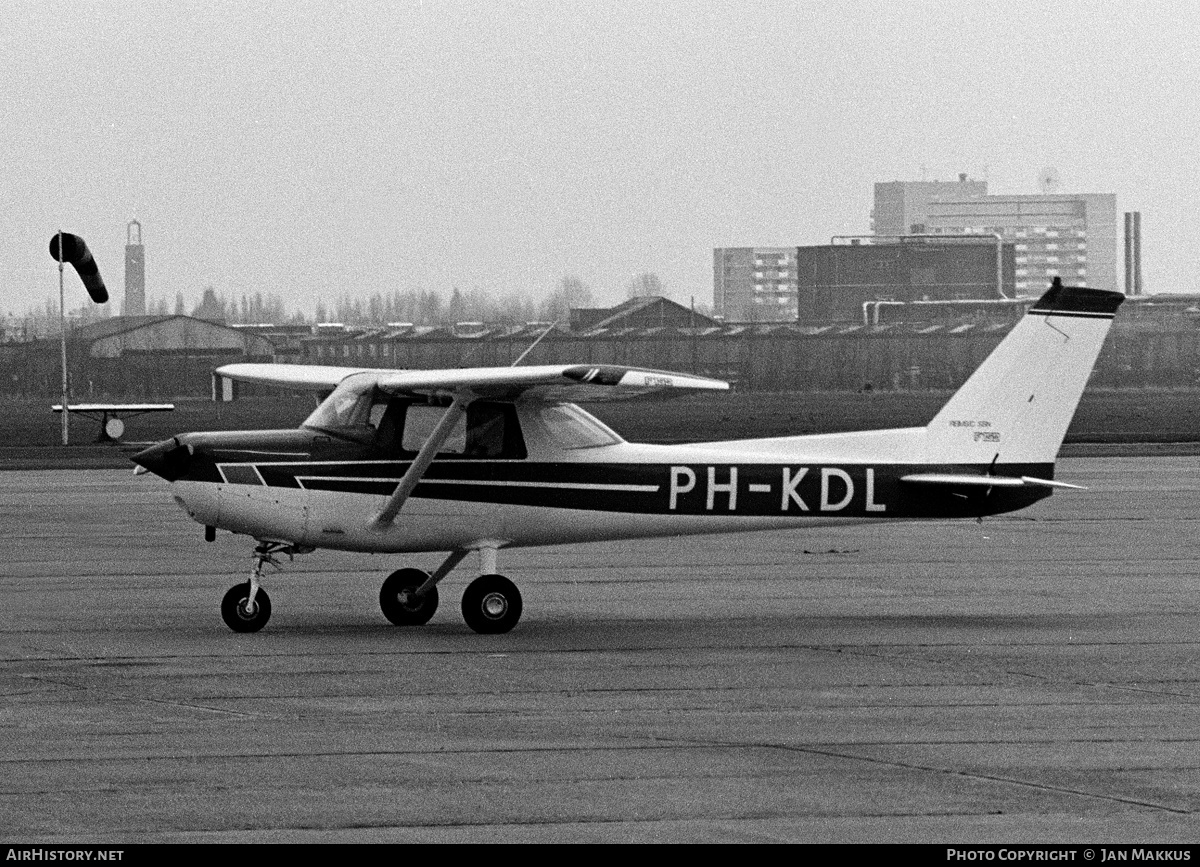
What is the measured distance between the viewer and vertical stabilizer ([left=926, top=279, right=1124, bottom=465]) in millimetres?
15344

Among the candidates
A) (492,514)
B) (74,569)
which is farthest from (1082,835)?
(74,569)

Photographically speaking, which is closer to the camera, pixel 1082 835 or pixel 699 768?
pixel 1082 835

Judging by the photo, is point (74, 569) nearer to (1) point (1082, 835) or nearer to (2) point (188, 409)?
(1) point (1082, 835)

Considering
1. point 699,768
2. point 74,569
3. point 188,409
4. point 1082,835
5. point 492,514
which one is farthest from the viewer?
point 188,409

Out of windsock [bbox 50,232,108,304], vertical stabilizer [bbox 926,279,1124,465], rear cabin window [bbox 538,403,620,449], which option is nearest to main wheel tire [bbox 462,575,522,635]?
rear cabin window [bbox 538,403,620,449]

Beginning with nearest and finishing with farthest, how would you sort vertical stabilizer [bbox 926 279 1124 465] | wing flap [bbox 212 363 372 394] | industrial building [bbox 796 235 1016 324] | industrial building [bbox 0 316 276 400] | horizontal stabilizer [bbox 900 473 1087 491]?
1. horizontal stabilizer [bbox 900 473 1087 491]
2. vertical stabilizer [bbox 926 279 1124 465]
3. wing flap [bbox 212 363 372 394]
4. industrial building [bbox 0 316 276 400]
5. industrial building [bbox 796 235 1016 324]

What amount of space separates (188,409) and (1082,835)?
68.0 m

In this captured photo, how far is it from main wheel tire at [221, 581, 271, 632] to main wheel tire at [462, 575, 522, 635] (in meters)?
1.49

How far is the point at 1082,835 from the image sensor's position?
7.82 m

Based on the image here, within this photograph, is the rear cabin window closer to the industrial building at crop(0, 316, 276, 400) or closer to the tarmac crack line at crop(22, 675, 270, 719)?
the tarmac crack line at crop(22, 675, 270, 719)

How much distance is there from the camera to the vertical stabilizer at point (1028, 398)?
604 inches

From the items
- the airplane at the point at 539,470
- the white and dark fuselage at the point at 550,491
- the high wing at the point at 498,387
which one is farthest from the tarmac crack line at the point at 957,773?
the white and dark fuselage at the point at 550,491

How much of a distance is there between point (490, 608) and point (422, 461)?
118 cm

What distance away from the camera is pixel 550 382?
1356cm
